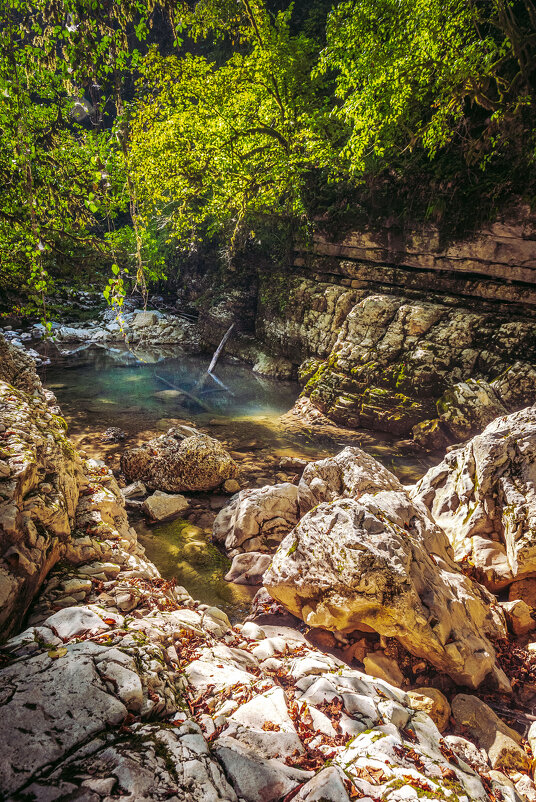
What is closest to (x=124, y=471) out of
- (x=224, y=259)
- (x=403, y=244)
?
(x=403, y=244)

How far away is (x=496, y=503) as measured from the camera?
4.76 meters

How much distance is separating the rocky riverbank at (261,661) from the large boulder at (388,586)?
18 millimetres

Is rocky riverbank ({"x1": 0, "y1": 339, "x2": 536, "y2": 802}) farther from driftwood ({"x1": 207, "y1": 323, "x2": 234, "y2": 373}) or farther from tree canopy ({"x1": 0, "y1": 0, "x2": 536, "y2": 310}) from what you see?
driftwood ({"x1": 207, "y1": 323, "x2": 234, "y2": 373})

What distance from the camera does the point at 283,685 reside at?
9.18 feet

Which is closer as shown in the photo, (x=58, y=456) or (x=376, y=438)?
(x=58, y=456)

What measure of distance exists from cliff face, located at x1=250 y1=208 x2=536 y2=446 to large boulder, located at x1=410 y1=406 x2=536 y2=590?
180 inches

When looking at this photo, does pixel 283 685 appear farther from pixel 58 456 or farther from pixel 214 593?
pixel 58 456

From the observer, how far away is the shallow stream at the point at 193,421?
17.7 ft

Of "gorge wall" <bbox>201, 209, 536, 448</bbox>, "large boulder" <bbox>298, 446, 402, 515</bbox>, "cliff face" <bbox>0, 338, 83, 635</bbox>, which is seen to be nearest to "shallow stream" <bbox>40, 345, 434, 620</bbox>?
"gorge wall" <bbox>201, 209, 536, 448</bbox>

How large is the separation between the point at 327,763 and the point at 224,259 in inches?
825

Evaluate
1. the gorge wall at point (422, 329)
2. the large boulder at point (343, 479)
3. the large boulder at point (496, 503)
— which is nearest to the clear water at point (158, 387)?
the gorge wall at point (422, 329)

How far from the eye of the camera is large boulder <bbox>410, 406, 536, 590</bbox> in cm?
432

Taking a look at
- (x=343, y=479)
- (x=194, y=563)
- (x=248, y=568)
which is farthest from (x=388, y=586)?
(x=194, y=563)

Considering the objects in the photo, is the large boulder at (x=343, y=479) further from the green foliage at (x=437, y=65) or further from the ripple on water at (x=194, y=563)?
the green foliage at (x=437, y=65)
